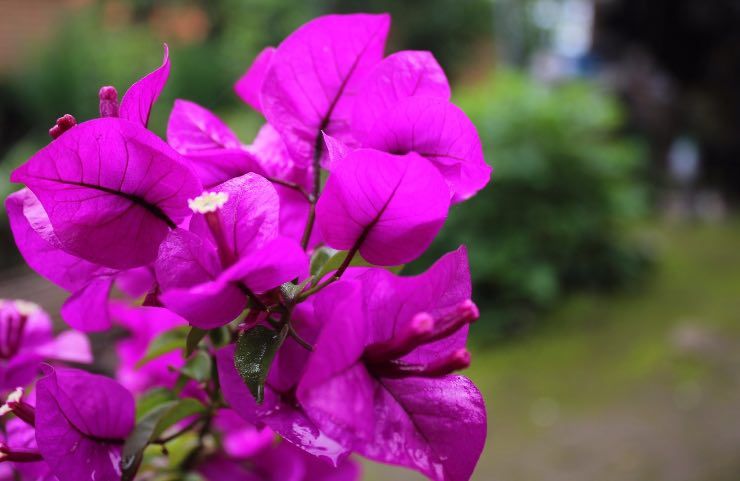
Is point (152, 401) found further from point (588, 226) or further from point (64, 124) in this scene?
point (588, 226)

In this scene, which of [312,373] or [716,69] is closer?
[312,373]

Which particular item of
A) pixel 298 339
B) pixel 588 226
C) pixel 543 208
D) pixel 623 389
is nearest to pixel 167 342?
pixel 298 339

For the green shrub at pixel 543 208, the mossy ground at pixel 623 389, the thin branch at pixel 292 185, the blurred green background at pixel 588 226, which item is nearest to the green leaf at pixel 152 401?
the thin branch at pixel 292 185

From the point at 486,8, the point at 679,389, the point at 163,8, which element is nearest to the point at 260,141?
the point at 679,389

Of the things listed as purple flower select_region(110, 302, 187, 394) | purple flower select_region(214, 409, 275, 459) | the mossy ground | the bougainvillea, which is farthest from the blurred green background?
the bougainvillea

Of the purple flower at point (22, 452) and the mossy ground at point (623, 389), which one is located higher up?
the purple flower at point (22, 452)

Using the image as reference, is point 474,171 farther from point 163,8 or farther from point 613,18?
point 163,8

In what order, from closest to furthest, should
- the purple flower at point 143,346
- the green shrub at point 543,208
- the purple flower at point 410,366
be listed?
1. the purple flower at point 410,366
2. the purple flower at point 143,346
3. the green shrub at point 543,208

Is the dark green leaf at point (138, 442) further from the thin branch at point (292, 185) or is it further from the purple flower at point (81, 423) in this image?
the thin branch at point (292, 185)

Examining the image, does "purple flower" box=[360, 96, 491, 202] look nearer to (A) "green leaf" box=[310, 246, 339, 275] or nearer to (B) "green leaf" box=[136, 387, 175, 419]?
(A) "green leaf" box=[310, 246, 339, 275]
